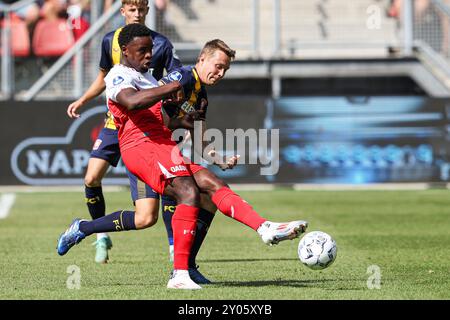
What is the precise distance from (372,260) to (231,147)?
32.3 feet

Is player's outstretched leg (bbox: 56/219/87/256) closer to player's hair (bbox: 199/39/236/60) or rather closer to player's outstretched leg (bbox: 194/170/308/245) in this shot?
player's outstretched leg (bbox: 194/170/308/245)

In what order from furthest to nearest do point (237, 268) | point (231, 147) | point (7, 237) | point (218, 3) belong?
point (218, 3)
point (231, 147)
point (7, 237)
point (237, 268)

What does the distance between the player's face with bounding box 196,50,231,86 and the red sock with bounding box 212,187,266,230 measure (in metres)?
0.88

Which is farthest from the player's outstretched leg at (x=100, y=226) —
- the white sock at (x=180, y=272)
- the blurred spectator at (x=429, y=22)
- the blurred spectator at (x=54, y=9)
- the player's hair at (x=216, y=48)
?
the blurred spectator at (x=429, y=22)

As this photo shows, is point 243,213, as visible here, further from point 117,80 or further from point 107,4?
point 107,4

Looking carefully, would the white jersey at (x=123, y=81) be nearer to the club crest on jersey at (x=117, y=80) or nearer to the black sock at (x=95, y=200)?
the club crest on jersey at (x=117, y=80)

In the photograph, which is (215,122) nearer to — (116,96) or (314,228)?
(314,228)

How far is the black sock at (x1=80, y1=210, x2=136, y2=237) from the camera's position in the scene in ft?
25.9

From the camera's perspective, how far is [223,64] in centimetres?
776

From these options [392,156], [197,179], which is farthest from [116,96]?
[392,156]

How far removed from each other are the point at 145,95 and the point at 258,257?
317 cm

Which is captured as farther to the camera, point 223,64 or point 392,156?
point 392,156

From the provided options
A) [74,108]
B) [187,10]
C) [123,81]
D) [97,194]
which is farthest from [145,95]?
[187,10]

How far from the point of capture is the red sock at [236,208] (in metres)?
7.30
